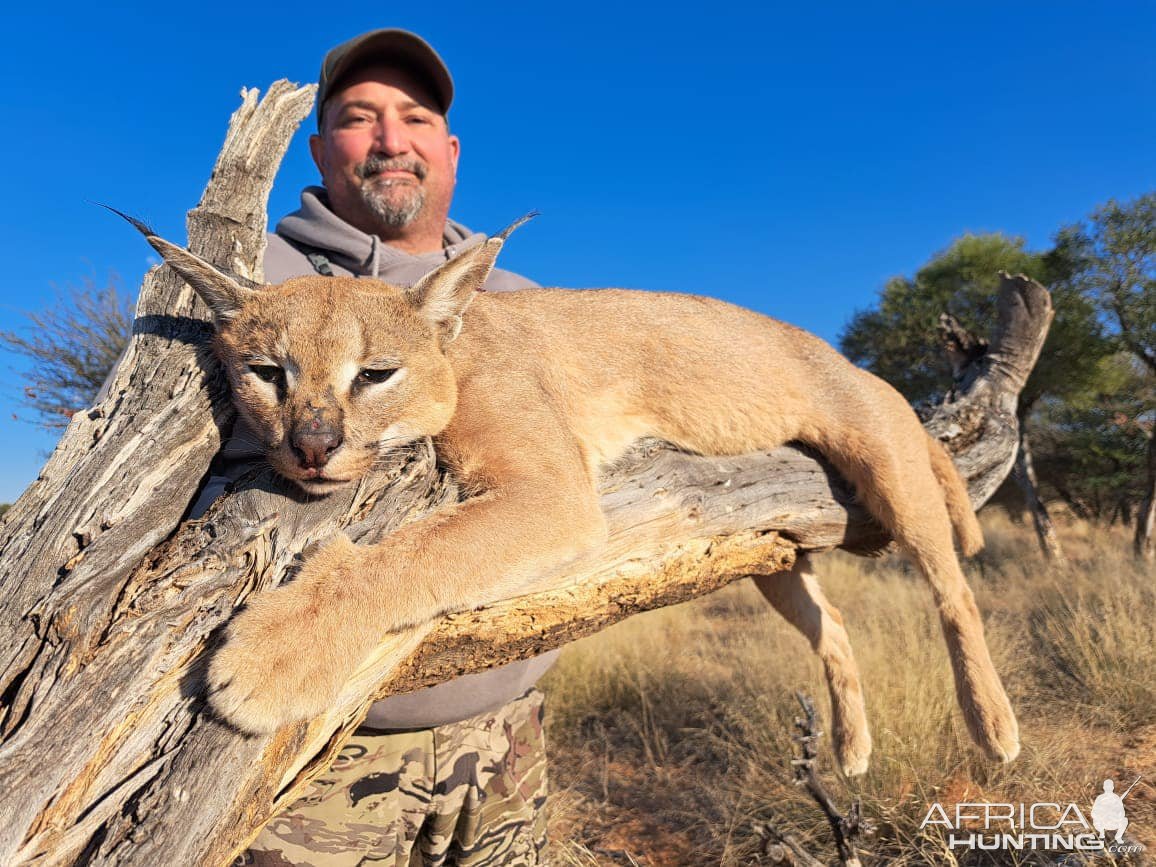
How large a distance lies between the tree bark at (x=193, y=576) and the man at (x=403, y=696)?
290 millimetres

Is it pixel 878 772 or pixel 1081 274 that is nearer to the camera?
pixel 878 772

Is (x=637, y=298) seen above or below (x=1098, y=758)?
above

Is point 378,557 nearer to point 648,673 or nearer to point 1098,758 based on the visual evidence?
point 1098,758

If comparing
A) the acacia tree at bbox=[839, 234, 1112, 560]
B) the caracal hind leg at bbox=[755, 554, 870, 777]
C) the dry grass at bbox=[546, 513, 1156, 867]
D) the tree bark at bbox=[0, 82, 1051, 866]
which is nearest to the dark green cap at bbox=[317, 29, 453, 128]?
the tree bark at bbox=[0, 82, 1051, 866]

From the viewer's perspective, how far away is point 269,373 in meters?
2.61

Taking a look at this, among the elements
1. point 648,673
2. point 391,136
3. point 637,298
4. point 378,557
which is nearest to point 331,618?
point 378,557

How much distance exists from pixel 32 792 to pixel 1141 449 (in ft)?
67.9

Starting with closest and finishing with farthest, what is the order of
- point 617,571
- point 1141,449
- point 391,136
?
point 617,571
point 391,136
point 1141,449

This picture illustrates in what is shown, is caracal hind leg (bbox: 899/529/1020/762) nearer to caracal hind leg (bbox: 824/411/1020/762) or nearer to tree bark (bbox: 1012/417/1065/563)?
caracal hind leg (bbox: 824/411/1020/762)

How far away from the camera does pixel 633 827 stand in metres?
6.06

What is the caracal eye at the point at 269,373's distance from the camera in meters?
2.59

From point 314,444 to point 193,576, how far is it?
20.7 inches

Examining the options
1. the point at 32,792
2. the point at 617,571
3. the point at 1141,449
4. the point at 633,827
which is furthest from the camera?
the point at 1141,449

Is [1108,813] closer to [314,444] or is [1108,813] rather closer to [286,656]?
[286,656]
